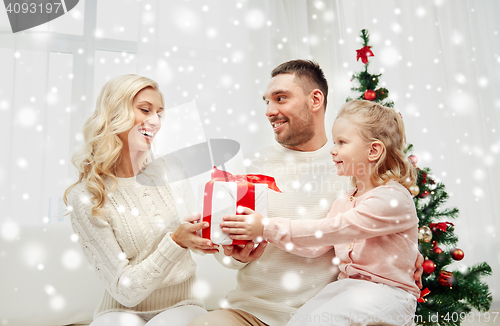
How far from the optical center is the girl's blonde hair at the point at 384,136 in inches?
44.9

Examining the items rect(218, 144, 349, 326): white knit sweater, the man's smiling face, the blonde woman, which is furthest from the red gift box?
the man's smiling face

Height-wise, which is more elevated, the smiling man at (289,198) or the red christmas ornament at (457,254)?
the smiling man at (289,198)

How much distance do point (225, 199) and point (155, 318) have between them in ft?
1.69

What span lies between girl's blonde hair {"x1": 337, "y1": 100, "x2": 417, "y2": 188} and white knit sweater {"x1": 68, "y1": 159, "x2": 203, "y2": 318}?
698 mm

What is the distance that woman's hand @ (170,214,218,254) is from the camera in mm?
978

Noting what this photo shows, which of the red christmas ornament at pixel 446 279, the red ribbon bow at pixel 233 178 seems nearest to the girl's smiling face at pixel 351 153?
the red ribbon bow at pixel 233 178

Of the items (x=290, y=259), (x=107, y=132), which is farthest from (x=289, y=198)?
(x=107, y=132)

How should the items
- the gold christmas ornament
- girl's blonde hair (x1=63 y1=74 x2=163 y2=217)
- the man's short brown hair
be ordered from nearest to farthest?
girl's blonde hair (x1=63 y1=74 x2=163 y2=217) < the man's short brown hair < the gold christmas ornament

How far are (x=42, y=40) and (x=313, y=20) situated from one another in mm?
1860

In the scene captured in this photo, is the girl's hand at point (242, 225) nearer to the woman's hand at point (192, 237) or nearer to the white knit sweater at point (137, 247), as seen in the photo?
the woman's hand at point (192, 237)

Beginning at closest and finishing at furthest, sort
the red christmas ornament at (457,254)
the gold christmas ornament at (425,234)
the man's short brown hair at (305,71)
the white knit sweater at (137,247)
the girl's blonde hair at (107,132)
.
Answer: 1. the white knit sweater at (137,247)
2. the girl's blonde hair at (107,132)
3. the man's short brown hair at (305,71)
4. the gold christmas ornament at (425,234)
5. the red christmas ornament at (457,254)

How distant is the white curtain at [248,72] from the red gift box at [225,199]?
1.25 meters

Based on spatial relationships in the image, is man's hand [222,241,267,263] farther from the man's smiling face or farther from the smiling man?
the man's smiling face

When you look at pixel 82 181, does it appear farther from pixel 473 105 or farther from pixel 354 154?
Result: pixel 473 105
